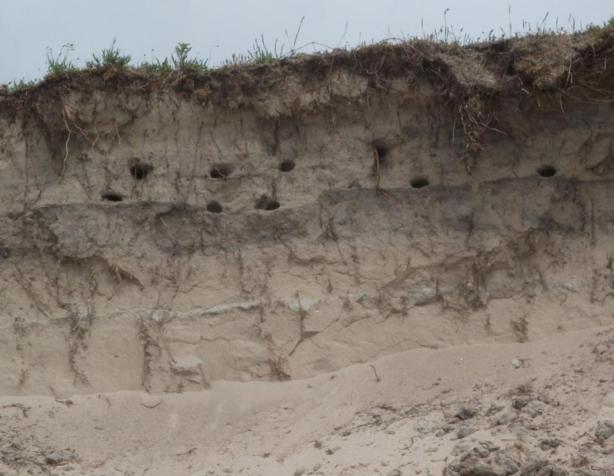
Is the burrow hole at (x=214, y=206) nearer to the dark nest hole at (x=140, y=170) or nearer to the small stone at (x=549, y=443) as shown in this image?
the dark nest hole at (x=140, y=170)

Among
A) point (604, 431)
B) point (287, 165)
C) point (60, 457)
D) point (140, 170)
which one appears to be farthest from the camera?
point (140, 170)

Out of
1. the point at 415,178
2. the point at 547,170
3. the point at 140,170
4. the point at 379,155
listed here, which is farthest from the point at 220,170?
the point at 547,170

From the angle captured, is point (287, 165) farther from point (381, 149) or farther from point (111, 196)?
point (111, 196)

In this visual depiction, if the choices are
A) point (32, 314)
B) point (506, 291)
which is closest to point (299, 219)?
point (506, 291)

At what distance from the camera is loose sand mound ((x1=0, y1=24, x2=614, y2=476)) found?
812 centimetres

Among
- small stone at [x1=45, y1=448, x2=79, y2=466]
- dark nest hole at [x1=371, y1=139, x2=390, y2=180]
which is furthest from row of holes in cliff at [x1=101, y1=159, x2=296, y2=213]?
small stone at [x1=45, y1=448, x2=79, y2=466]

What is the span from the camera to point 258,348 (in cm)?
858

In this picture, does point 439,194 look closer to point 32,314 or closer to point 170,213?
point 170,213

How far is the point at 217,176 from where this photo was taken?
9281 mm

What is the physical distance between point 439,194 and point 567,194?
1061mm

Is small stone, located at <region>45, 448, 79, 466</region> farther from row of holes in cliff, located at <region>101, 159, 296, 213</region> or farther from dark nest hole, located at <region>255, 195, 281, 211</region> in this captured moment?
dark nest hole, located at <region>255, 195, 281, 211</region>

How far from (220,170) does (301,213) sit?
866 millimetres

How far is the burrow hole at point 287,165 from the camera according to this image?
9.23m

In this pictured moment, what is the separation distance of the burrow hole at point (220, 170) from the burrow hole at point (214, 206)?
0.25m
